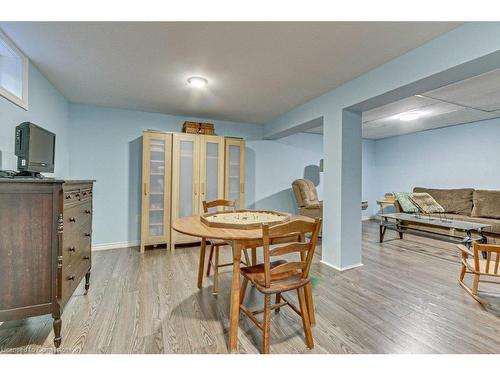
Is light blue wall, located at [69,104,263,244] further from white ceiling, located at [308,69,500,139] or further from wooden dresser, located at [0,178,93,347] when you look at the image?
white ceiling, located at [308,69,500,139]

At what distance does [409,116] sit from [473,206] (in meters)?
2.15

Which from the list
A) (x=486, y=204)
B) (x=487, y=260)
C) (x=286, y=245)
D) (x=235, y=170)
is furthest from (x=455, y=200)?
(x=286, y=245)

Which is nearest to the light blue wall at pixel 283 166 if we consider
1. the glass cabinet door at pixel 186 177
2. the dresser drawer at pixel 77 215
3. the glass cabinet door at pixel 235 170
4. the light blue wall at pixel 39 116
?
the glass cabinet door at pixel 235 170

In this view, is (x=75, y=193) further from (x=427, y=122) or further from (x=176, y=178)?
(x=427, y=122)

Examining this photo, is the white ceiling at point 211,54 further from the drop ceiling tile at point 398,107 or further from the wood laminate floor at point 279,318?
the wood laminate floor at point 279,318

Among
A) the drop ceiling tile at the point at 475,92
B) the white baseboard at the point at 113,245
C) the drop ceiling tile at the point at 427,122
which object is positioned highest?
the drop ceiling tile at the point at 427,122

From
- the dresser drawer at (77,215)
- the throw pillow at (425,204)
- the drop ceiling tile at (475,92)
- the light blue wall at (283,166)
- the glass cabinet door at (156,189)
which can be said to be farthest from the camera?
the light blue wall at (283,166)

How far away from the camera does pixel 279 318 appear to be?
6.28 feet

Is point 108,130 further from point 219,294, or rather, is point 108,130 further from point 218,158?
point 219,294

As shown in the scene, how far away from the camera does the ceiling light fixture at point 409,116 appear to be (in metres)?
4.21

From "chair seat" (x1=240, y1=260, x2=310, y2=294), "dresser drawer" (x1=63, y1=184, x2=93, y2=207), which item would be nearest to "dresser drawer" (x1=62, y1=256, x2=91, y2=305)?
"dresser drawer" (x1=63, y1=184, x2=93, y2=207)

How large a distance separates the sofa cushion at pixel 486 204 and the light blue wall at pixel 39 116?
673cm

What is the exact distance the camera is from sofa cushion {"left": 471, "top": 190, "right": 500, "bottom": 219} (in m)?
4.15

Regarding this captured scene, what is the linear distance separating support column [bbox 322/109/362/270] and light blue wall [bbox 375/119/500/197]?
3471 mm
